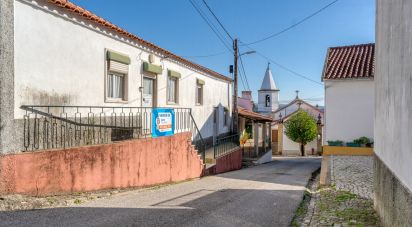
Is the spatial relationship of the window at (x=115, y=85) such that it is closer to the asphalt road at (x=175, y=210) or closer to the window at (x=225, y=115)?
the asphalt road at (x=175, y=210)

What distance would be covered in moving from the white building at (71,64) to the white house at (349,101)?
9878 millimetres

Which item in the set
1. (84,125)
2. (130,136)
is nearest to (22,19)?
(84,125)

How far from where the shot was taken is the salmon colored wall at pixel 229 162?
48.7 ft

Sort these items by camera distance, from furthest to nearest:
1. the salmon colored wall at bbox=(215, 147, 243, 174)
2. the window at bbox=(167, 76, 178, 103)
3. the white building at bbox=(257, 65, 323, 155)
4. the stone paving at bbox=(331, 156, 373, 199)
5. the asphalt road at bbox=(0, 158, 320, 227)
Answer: the white building at bbox=(257, 65, 323, 155), the salmon colored wall at bbox=(215, 147, 243, 174), the window at bbox=(167, 76, 178, 103), the stone paving at bbox=(331, 156, 373, 199), the asphalt road at bbox=(0, 158, 320, 227)

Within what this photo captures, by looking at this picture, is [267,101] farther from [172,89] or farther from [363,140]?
[172,89]

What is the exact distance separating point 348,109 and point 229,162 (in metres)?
7.45

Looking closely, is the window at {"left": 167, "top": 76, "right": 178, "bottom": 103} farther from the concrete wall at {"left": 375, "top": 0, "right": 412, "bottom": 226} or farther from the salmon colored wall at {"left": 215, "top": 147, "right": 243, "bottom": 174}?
the concrete wall at {"left": 375, "top": 0, "right": 412, "bottom": 226}

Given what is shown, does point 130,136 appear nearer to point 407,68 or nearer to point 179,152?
point 179,152

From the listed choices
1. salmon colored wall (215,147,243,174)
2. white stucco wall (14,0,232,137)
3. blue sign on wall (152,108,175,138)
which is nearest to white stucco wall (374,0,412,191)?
blue sign on wall (152,108,175,138)

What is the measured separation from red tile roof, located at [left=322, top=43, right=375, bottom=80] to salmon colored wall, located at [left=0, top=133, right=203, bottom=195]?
11.4 m

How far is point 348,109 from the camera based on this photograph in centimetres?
1850

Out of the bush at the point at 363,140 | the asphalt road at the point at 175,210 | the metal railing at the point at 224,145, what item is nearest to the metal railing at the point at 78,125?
the asphalt road at the point at 175,210

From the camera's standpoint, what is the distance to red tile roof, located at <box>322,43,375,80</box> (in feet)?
60.4

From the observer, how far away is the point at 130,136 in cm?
964
